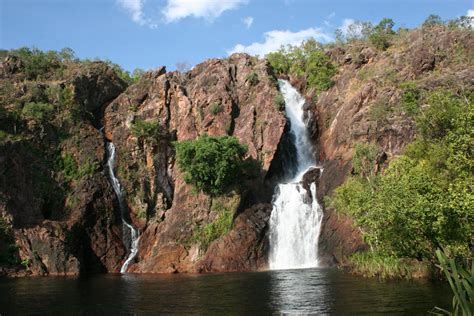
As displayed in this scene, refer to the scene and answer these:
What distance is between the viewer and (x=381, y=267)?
3127 centimetres

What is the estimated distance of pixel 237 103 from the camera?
228 feet

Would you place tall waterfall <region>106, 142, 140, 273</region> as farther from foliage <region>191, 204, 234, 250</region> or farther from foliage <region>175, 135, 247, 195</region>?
foliage <region>175, 135, 247, 195</region>

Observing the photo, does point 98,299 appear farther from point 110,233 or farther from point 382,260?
point 110,233

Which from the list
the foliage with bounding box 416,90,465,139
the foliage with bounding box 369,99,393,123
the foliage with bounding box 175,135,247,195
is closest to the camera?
the foliage with bounding box 416,90,465,139

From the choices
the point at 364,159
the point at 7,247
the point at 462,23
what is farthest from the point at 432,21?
the point at 7,247

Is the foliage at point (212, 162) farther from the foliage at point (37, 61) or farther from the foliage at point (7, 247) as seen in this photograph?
the foliage at point (37, 61)

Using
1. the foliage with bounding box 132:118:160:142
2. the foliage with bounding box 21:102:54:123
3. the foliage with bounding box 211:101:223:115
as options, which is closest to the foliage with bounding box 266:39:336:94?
the foliage with bounding box 211:101:223:115

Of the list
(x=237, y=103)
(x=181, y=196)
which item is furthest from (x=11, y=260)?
(x=237, y=103)

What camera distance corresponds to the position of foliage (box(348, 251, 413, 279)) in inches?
1184

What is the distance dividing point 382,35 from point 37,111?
193 feet

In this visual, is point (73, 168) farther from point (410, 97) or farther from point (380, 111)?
point (410, 97)

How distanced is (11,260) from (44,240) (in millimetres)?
3975

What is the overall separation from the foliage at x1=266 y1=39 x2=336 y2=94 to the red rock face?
309 inches

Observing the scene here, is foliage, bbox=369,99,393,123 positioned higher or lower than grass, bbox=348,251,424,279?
higher
